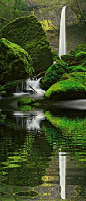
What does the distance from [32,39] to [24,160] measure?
78.2ft

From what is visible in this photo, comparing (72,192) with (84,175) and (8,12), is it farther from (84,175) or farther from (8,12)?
(8,12)

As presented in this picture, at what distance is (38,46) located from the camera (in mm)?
23891

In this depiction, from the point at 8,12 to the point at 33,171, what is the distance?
4662cm

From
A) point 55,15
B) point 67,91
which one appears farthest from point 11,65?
point 55,15

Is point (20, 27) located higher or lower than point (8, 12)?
lower

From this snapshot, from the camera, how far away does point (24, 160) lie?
198 cm

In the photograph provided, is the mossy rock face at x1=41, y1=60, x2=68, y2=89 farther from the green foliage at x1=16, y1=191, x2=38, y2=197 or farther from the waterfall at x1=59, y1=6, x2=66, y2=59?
the waterfall at x1=59, y1=6, x2=66, y2=59

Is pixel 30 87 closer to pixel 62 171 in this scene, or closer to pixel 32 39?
pixel 32 39

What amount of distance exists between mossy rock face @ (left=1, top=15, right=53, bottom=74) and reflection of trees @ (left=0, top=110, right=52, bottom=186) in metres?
21.2

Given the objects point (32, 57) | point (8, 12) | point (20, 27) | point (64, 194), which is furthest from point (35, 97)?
point (8, 12)

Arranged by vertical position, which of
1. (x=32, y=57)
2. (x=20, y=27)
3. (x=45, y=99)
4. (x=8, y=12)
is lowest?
(x=45, y=99)

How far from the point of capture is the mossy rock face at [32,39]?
23656mm

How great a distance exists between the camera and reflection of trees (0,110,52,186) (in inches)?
57.8

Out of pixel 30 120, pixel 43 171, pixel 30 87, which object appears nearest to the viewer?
pixel 43 171
